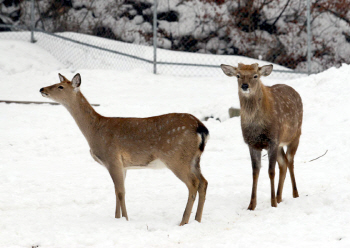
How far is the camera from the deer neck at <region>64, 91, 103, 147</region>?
20.1ft

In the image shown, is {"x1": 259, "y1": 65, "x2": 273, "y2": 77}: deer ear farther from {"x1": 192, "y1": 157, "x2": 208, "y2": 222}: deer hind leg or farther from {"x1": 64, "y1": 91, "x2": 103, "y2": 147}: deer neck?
{"x1": 64, "y1": 91, "x2": 103, "y2": 147}: deer neck

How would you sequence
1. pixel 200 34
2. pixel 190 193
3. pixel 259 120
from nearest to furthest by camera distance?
pixel 190 193 → pixel 259 120 → pixel 200 34

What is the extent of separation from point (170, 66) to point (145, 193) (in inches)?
331

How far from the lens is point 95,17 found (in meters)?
16.0

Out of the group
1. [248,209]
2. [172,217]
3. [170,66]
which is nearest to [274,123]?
[248,209]

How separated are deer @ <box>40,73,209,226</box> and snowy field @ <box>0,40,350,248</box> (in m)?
0.42

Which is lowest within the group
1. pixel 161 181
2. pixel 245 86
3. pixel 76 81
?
pixel 161 181

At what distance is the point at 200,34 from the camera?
1569cm

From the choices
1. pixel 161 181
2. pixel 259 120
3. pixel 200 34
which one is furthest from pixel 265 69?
pixel 200 34

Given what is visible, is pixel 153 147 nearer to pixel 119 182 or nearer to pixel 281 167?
pixel 119 182

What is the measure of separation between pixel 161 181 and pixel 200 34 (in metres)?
8.86

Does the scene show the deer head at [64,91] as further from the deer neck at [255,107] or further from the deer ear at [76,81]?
the deer neck at [255,107]

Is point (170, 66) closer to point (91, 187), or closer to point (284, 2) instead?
point (284, 2)

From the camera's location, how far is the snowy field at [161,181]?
16.7 ft
